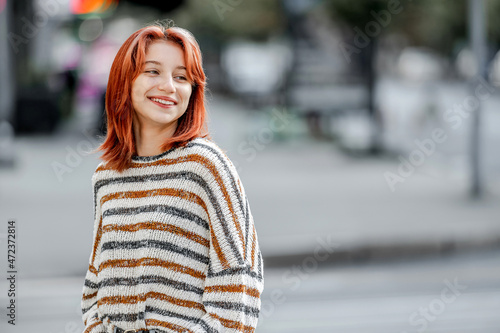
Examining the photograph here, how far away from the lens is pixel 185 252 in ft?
5.59

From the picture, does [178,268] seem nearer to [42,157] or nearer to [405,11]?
[42,157]

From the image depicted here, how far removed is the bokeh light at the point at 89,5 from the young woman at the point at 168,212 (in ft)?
46.8

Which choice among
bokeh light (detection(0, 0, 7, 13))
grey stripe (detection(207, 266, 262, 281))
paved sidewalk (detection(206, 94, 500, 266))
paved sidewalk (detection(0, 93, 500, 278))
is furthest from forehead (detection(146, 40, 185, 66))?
bokeh light (detection(0, 0, 7, 13))

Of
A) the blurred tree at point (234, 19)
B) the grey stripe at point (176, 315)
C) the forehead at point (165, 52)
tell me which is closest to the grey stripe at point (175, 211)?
the grey stripe at point (176, 315)

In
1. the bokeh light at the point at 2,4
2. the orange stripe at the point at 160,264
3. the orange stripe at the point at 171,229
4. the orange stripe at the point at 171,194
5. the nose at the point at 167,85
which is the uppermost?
the bokeh light at the point at 2,4

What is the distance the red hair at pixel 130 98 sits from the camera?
1.78m

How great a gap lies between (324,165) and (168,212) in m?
12.8

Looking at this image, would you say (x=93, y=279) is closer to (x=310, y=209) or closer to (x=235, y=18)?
(x=310, y=209)

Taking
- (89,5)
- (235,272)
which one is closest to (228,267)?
(235,272)

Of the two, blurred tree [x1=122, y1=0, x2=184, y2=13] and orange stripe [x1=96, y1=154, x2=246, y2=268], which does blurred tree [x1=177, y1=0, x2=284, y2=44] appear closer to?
blurred tree [x1=122, y1=0, x2=184, y2=13]

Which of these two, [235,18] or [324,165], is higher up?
[235,18]

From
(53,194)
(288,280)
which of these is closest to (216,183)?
(288,280)

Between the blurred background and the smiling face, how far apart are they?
26 centimetres

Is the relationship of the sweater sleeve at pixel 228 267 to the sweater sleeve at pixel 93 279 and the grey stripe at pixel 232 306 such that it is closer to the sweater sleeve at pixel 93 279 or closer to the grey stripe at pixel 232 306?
the grey stripe at pixel 232 306
